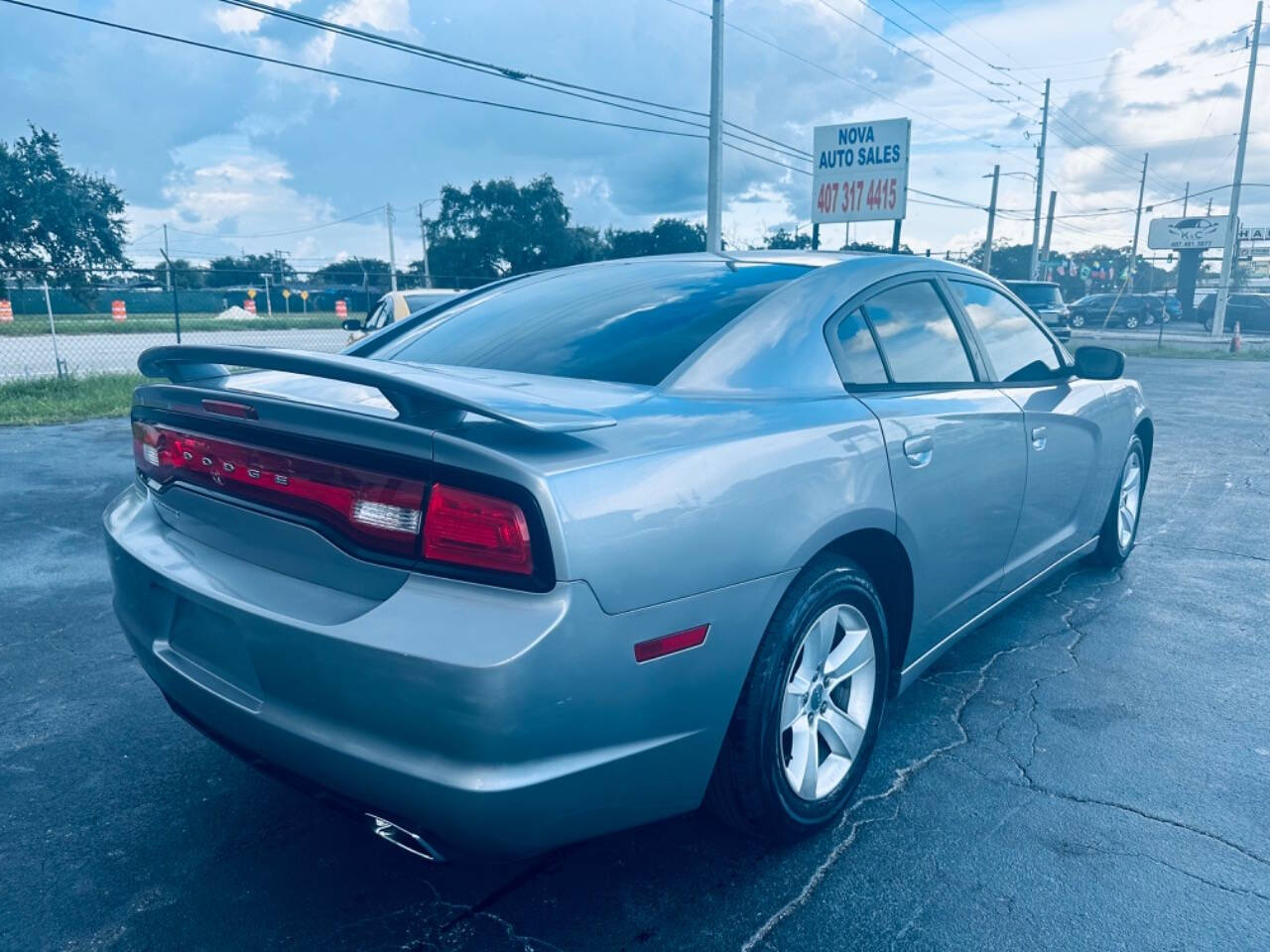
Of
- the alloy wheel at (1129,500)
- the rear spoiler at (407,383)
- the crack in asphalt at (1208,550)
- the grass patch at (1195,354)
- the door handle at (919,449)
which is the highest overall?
the rear spoiler at (407,383)

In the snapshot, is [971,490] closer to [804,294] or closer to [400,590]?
[804,294]

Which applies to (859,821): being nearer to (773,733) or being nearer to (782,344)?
(773,733)

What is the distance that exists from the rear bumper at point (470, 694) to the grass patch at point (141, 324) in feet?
80.3

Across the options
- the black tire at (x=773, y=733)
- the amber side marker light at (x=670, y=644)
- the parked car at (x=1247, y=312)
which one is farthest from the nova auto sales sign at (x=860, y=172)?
the parked car at (x=1247, y=312)

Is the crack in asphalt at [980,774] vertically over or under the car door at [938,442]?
under

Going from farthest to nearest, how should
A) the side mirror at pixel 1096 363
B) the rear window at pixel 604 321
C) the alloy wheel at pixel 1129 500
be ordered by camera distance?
1. the alloy wheel at pixel 1129 500
2. the side mirror at pixel 1096 363
3. the rear window at pixel 604 321

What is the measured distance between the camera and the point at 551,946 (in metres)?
2.05

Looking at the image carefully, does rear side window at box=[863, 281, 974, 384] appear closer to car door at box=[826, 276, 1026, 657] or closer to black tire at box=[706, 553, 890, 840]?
car door at box=[826, 276, 1026, 657]

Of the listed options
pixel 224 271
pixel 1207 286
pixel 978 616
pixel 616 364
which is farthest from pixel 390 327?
pixel 1207 286

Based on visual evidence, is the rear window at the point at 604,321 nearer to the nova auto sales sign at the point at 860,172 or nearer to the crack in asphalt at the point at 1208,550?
the crack in asphalt at the point at 1208,550

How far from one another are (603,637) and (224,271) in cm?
1821

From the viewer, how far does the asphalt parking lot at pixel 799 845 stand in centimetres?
211

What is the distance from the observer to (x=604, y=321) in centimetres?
276

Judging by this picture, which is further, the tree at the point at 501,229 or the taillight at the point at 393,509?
the tree at the point at 501,229
